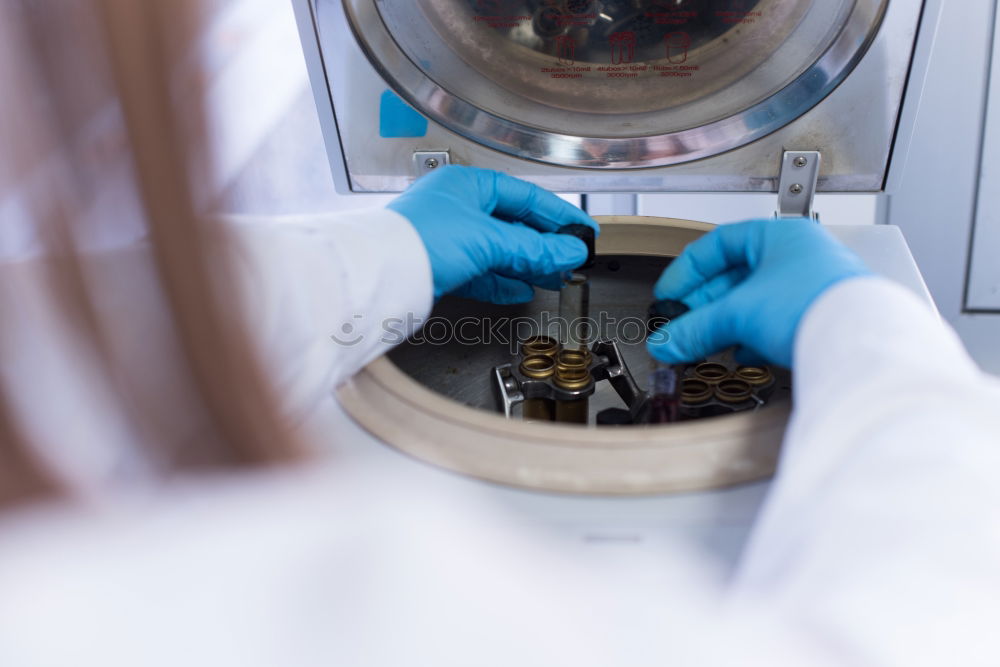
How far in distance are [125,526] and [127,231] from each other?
0.88ft

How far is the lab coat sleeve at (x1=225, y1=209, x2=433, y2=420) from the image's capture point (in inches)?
23.7

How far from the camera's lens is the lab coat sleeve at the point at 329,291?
1.98ft

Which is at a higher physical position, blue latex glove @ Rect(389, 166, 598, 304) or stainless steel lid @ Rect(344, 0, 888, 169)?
stainless steel lid @ Rect(344, 0, 888, 169)

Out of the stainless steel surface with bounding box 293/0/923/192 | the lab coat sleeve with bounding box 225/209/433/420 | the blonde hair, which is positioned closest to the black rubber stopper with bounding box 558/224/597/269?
the stainless steel surface with bounding box 293/0/923/192

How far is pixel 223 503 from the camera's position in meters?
0.50

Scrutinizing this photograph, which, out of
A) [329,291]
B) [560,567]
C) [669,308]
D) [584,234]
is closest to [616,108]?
[584,234]

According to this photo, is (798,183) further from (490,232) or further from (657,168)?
(490,232)

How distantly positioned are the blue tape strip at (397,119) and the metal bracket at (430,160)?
28 millimetres

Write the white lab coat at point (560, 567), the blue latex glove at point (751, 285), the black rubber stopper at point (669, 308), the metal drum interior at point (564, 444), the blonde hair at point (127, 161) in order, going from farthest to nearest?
the black rubber stopper at point (669, 308) < the blue latex glove at point (751, 285) < the metal drum interior at point (564, 444) < the white lab coat at point (560, 567) < the blonde hair at point (127, 161)

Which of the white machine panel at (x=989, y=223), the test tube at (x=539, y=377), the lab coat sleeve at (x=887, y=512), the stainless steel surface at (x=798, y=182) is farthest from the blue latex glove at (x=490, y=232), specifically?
the white machine panel at (x=989, y=223)

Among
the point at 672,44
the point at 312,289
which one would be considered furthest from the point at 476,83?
the point at 312,289

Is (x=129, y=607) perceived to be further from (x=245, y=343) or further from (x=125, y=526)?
(x=245, y=343)

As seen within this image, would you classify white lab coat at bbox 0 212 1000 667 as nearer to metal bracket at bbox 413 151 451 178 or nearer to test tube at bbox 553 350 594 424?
test tube at bbox 553 350 594 424

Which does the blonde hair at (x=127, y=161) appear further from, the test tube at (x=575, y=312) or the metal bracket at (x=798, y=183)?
the metal bracket at (x=798, y=183)
